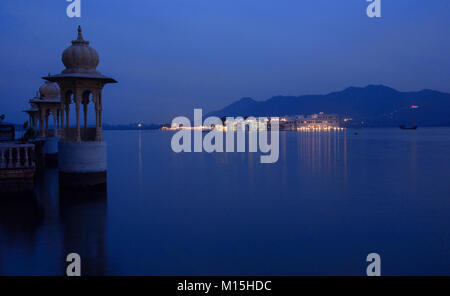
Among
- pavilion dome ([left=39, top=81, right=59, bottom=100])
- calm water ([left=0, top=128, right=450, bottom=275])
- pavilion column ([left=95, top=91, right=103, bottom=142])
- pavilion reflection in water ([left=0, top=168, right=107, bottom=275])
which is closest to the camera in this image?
pavilion reflection in water ([left=0, top=168, right=107, bottom=275])

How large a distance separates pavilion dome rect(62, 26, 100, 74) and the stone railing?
3.35 metres

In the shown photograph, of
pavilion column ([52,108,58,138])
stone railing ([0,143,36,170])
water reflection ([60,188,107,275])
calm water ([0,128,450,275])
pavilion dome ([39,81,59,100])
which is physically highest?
pavilion dome ([39,81,59,100])

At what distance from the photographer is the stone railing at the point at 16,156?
1364 centimetres

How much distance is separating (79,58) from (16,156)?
439 cm

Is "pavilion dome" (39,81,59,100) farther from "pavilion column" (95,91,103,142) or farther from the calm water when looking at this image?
"pavilion column" (95,91,103,142)

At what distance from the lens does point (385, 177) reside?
24859mm

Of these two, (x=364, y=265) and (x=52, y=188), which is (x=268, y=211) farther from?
(x=52, y=188)

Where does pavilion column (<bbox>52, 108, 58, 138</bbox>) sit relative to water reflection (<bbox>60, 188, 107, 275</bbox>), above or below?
above

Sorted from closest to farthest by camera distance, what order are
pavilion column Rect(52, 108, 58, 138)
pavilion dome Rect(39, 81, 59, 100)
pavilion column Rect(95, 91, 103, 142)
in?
1. pavilion column Rect(95, 91, 103, 142)
2. pavilion dome Rect(39, 81, 59, 100)
3. pavilion column Rect(52, 108, 58, 138)

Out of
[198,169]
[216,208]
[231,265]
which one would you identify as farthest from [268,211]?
[198,169]

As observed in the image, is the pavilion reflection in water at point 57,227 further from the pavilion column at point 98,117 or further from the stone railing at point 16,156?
the pavilion column at point 98,117

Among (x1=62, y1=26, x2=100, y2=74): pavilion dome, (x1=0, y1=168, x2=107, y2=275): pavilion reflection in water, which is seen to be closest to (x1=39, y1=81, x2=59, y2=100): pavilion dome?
(x1=0, y1=168, x2=107, y2=275): pavilion reflection in water

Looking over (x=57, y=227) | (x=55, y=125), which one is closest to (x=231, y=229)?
(x=57, y=227)

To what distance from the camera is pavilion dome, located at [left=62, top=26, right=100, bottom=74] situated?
15.0m
